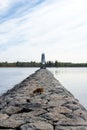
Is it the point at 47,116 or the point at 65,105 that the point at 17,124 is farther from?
the point at 65,105

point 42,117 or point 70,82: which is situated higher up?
point 42,117

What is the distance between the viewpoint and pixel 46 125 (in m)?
4.09

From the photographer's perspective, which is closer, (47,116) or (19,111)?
(47,116)

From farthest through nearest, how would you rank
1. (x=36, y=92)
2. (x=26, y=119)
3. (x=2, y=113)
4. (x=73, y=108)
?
(x=36, y=92)
(x=73, y=108)
(x=2, y=113)
(x=26, y=119)

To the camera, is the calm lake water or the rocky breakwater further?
the calm lake water

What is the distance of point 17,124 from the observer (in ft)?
13.6

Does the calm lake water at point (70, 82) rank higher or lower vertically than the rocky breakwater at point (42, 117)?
lower

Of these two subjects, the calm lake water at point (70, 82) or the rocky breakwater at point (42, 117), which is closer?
the rocky breakwater at point (42, 117)

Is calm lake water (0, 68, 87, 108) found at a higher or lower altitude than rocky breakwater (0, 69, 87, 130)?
lower

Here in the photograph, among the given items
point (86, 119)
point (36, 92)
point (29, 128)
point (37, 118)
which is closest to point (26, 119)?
point (37, 118)

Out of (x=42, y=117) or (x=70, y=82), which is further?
(x=70, y=82)

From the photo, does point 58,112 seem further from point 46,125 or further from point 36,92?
point 36,92

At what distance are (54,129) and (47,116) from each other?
641 millimetres

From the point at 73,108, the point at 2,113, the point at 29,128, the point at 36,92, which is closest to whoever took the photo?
the point at 29,128
